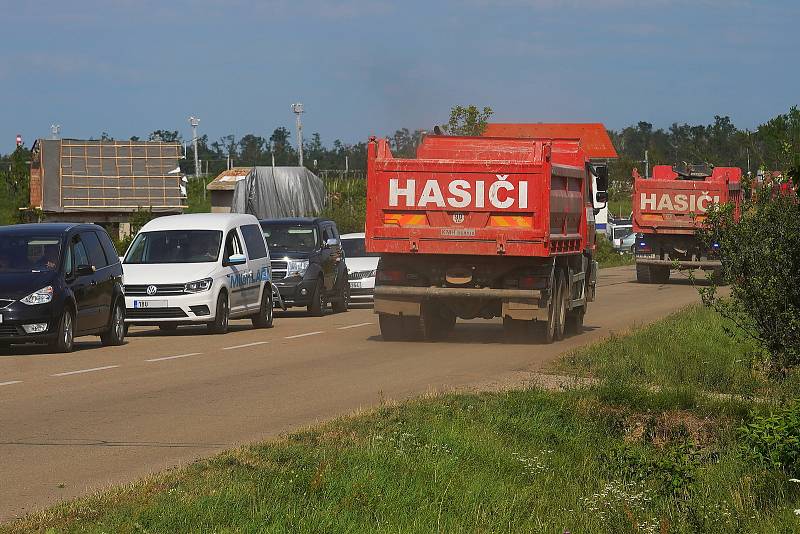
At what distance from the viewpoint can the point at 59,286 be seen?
63.2ft

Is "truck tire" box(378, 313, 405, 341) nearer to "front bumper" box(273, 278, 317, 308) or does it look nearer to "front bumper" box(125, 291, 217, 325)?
"front bumper" box(125, 291, 217, 325)

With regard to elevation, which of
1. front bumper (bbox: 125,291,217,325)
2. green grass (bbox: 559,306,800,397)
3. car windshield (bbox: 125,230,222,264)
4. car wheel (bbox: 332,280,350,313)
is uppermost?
car windshield (bbox: 125,230,222,264)

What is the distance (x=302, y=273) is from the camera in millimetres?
28266

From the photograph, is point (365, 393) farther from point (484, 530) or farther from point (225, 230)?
point (225, 230)

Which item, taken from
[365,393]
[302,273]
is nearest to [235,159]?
[302,273]

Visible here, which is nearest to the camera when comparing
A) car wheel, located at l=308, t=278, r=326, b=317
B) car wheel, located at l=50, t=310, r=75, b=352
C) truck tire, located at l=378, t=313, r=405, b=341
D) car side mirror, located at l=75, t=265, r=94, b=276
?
car wheel, located at l=50, t=310, r=75, b=352

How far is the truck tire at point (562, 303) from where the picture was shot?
2178 centimetres

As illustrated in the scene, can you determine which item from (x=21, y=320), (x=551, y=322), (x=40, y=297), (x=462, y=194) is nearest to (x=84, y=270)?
(x=40, y=297)

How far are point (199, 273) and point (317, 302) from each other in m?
5.72

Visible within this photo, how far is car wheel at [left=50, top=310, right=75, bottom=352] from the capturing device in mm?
19250

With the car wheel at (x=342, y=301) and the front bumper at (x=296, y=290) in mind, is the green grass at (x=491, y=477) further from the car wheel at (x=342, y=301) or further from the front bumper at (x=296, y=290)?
the car wheel at (x=342, y=301)

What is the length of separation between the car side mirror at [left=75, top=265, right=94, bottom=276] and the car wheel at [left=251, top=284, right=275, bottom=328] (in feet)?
18.0

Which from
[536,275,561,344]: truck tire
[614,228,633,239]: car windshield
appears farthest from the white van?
[614,228,633,239]: car windshield

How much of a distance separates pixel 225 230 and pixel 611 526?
1663 cm
